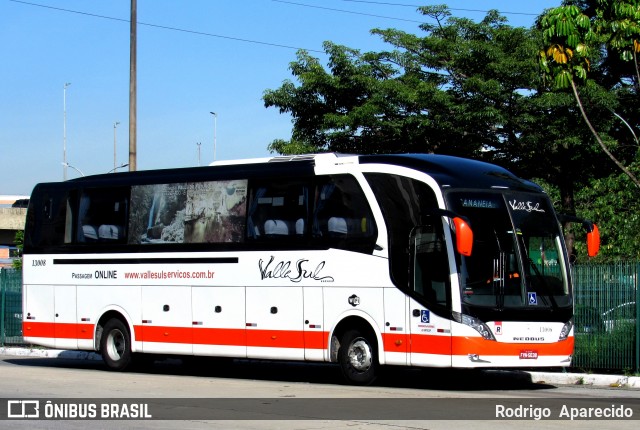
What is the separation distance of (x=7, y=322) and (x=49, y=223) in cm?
740

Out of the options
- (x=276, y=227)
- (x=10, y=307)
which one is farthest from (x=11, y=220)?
(x=276, y=227)

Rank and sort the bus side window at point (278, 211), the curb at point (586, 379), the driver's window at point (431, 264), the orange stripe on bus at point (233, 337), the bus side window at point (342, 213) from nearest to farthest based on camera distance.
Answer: the driver's window at point (431, 264) < the bus side window at point (342, 213) < the curb at point (586, 379) < the orange stripe on bus at point (233, 337) < the bus side window at point (278, 211)

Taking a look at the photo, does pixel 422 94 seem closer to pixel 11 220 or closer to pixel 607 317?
pixel 607 317

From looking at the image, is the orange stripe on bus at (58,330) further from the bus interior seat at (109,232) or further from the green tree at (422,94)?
the green tree at (422,94)

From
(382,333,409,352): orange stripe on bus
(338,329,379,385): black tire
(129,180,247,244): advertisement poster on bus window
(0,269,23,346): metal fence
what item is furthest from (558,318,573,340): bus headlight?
(0,269,23,346): metal fence

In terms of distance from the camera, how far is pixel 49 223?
67.6 feet

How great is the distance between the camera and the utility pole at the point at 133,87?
2398 cm

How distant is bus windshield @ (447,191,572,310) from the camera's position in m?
14.7

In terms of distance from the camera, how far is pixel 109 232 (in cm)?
1956

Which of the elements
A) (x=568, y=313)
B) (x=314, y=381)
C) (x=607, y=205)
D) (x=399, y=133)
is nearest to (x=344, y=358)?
(x=314, y=381)

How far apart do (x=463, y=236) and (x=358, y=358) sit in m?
3.29

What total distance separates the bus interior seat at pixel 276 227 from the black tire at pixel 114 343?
169 inches

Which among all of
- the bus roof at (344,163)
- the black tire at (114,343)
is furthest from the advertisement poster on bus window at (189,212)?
the black tire at (114,343)

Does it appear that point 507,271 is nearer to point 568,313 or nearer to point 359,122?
point 568,313
